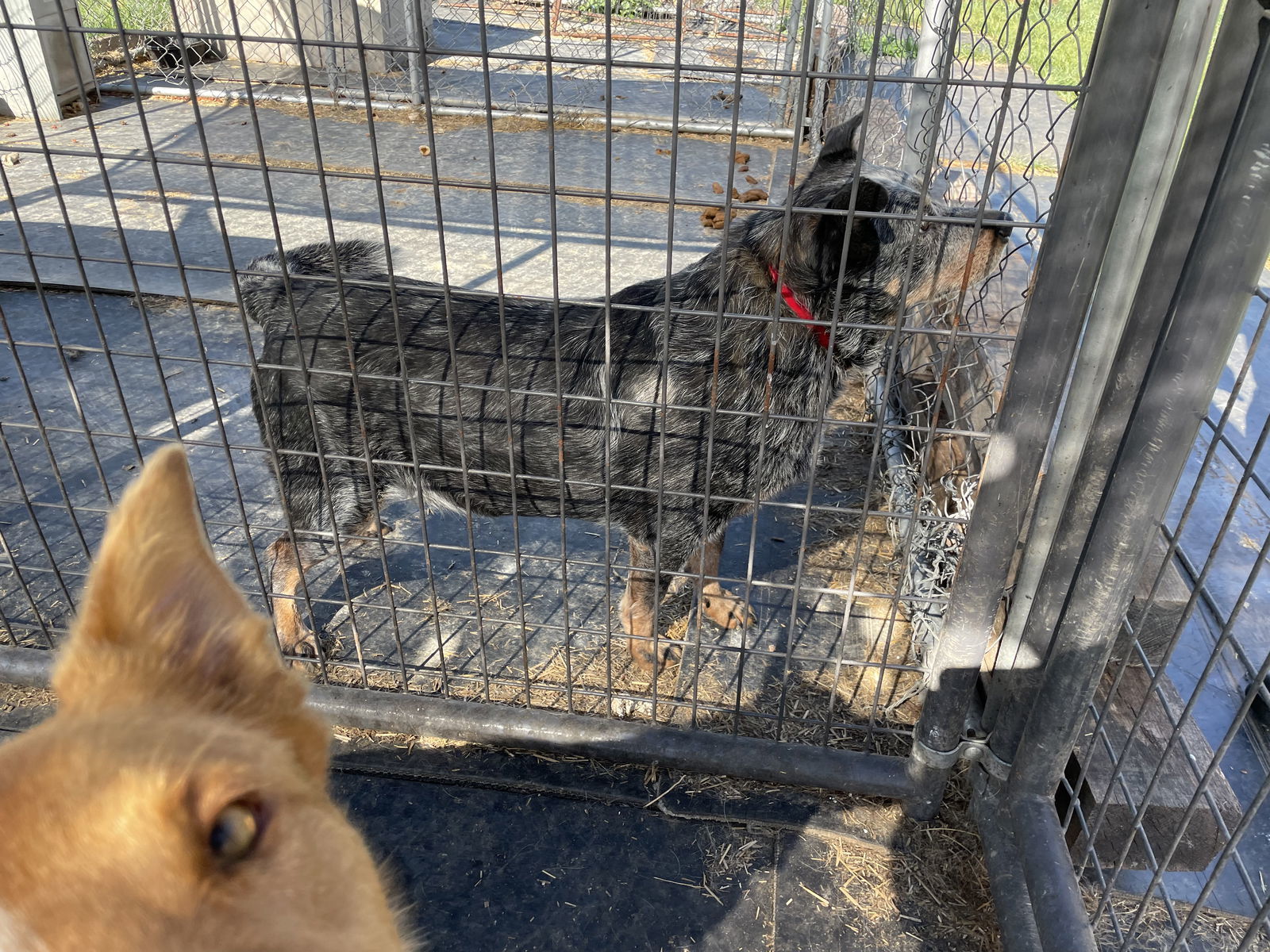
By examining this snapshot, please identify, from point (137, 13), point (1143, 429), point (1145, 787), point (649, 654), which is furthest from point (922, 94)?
point (137, 13)

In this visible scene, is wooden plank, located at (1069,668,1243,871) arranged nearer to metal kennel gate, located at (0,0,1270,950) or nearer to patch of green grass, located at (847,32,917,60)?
metal kennel gate, located at (0,0,1270,950)

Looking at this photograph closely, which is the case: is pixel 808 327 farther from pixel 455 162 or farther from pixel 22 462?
pixel 455 162

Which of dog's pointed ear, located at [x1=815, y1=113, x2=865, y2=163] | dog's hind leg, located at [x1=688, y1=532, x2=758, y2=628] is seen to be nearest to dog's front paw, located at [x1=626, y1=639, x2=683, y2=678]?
dog's hind leg, located at [x1=688, y1=532, x2=758, y2=628]

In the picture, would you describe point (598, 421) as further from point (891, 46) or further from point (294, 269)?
point (891, 46)

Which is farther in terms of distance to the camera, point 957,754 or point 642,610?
point 642,610

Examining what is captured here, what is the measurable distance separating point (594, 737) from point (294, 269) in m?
1.99

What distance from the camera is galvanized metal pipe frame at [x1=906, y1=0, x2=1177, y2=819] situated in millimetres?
1692

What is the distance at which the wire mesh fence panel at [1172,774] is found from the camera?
1.89 m

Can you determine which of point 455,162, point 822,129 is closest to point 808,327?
point 822,129

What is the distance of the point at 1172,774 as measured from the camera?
2.48m

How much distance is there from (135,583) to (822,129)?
21.6ft

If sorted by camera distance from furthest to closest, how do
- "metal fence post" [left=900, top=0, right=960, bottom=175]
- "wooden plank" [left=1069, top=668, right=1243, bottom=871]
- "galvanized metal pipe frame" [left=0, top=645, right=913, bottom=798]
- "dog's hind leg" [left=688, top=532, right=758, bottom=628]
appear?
"metal fence post" [left=900, top=0, right=960, bottom=175]
"dog's hind leg" [left=688, top=532, right=758, bottom=628]
"galvanized metal pipe frame" [left=0, top=645, right=913, bottom=798]
"wooden plank" [left=1069, top=668, right=1243, bottom=871]

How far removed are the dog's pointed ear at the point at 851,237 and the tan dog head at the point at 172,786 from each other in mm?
2053

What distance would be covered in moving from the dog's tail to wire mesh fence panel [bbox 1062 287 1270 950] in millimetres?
2668
